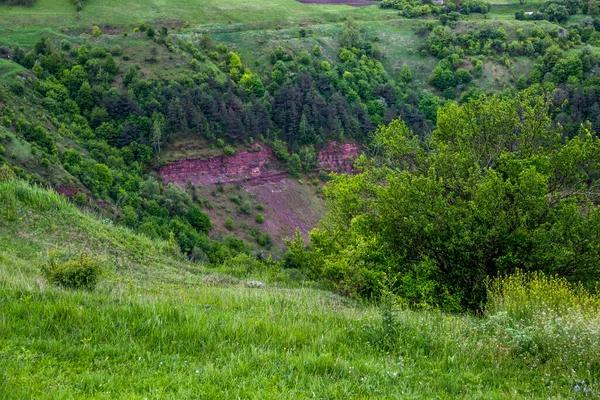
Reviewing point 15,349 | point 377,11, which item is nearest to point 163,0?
point 377,11

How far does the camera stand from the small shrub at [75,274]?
9.38 meters

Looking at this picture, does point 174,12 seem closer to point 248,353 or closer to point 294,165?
point 294,165

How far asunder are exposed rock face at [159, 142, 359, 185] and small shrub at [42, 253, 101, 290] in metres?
54.2

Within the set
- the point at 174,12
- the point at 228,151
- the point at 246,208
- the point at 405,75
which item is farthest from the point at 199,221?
the point at 174,12

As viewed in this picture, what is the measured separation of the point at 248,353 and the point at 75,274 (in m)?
4.70

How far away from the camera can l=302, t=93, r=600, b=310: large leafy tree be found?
53.3 feet

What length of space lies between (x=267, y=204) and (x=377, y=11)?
229 feet

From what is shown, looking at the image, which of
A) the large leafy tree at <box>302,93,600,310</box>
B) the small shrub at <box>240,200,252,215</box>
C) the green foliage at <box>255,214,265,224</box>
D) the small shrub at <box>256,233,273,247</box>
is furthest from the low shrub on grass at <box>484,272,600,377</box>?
the small shrub at <box>240,200,252,215</box>

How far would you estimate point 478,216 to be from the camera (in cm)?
1650

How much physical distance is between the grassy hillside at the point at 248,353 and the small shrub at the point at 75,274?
0.73 metres

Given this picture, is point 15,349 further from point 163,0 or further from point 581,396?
point 163,0

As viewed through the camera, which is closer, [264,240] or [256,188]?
[264,240]

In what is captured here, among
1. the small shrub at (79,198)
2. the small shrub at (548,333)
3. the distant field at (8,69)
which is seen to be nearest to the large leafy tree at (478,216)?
the small shrub at (548,333)

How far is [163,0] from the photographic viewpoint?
102250 millimetres
